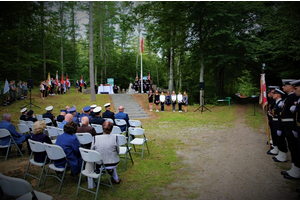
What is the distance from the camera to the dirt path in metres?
3.42

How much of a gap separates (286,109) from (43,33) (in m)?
22.7

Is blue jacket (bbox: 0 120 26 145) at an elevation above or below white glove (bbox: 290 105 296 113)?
below

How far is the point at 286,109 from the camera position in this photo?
14.2 feet

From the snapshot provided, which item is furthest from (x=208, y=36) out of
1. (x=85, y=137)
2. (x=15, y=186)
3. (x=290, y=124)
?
(x=15, y=186)

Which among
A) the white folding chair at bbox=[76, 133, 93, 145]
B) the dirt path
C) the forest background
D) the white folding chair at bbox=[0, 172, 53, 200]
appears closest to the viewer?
the white folding chair at bbox=[0, 172, 53, 200]

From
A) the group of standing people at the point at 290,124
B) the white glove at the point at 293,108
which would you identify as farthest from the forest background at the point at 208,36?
the white glove at the point at 293,108

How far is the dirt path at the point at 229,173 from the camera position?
11.2 feet

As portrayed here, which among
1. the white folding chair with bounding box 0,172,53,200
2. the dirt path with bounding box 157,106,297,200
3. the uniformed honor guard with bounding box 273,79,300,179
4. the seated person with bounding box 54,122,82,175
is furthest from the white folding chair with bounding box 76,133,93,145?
the uniformed honor guard with bounding box 273,79,300,179

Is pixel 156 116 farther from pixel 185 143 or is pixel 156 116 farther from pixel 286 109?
pixel 286 109

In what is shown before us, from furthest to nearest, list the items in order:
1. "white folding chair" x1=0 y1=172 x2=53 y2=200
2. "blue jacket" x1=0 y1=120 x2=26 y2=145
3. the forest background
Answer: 1. the forest background
2. "blue jacket" x1=0 y1=120 x2=26 y2=145
3. "white folding chair" x1=0 y1=172 x2=53 y2=200

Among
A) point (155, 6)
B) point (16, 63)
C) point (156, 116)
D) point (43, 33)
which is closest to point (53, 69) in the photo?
point (43, 33)

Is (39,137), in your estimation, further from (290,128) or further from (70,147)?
(290,128)

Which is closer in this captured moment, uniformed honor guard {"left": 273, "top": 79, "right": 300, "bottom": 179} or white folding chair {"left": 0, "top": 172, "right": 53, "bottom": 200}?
white folding chair {"left": 0, "top": 172, "right": 53, "bottom": 200}

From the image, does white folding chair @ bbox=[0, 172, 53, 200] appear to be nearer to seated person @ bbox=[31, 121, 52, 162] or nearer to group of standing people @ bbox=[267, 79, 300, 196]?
seated person @ bbox=[31, 121, 52, 162]
